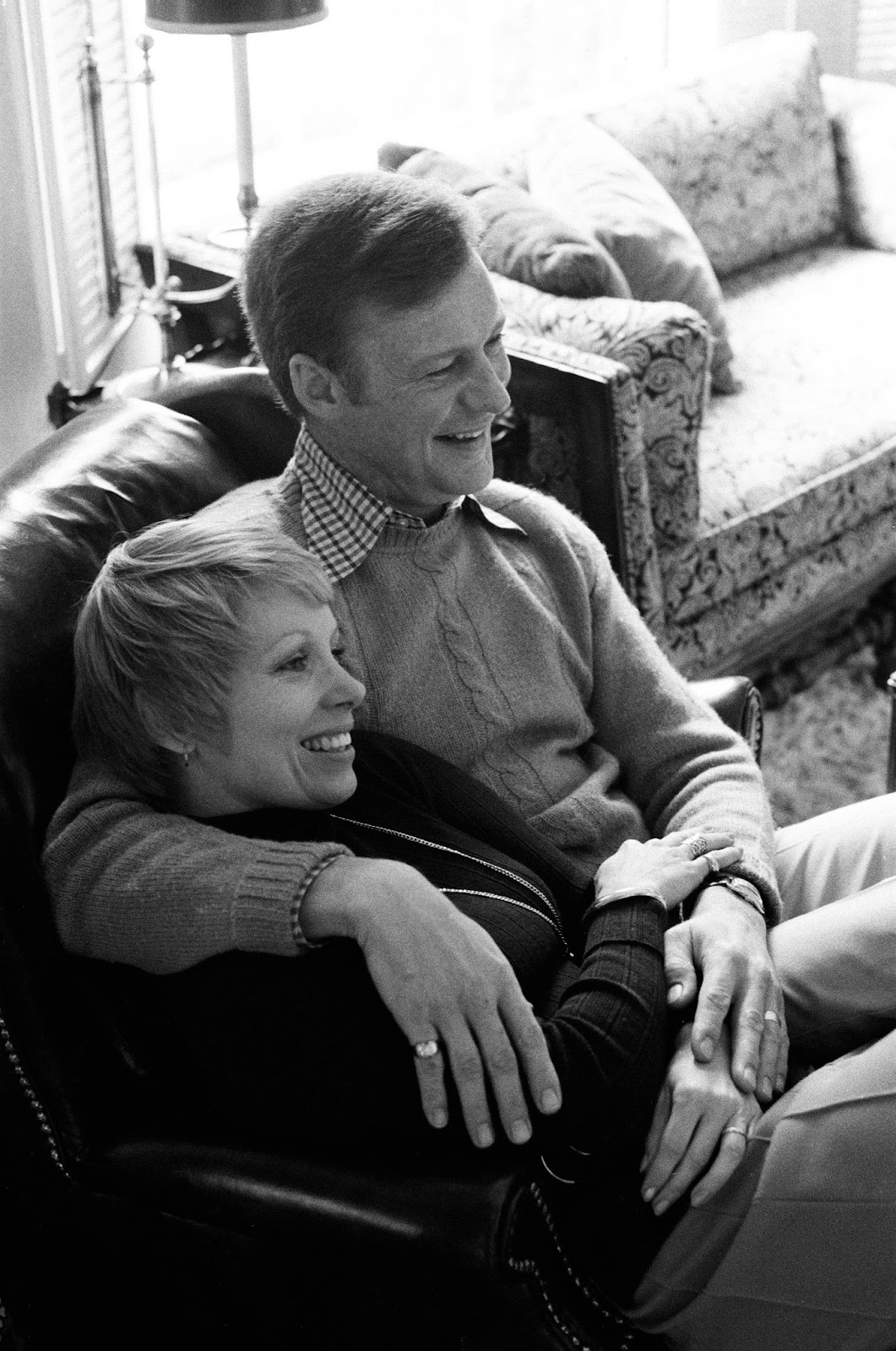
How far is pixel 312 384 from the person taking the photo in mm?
1568

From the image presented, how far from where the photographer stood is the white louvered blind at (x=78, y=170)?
2.51 meters

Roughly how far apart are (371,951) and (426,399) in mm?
605

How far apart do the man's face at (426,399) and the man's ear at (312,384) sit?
0.03 feet

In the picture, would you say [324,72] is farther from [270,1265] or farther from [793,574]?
[270,1265]

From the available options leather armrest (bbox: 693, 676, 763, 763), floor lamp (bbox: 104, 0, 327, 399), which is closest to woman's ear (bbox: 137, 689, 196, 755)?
leather armrest (bbox: 693, 676, 763, 763)

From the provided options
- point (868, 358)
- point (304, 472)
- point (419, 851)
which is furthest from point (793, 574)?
point (419, 851)

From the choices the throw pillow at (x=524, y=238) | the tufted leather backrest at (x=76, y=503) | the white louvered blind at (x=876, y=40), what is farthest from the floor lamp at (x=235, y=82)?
the white louvered blind at (x=876, y=40)

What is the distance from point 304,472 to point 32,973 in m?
0.58

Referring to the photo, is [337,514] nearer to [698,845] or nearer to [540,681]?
[540,681]

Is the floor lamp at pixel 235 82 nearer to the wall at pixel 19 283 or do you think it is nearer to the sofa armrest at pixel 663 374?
the wall at pixel 19 283

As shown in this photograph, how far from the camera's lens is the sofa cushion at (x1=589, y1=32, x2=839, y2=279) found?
142 inches

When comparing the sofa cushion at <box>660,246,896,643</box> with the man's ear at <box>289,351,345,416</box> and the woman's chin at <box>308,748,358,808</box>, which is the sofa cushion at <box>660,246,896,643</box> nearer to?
the man's ear at <box>289,351,345,416</box>

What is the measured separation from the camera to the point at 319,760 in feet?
4.37

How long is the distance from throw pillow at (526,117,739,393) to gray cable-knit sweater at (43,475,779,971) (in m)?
1.51
